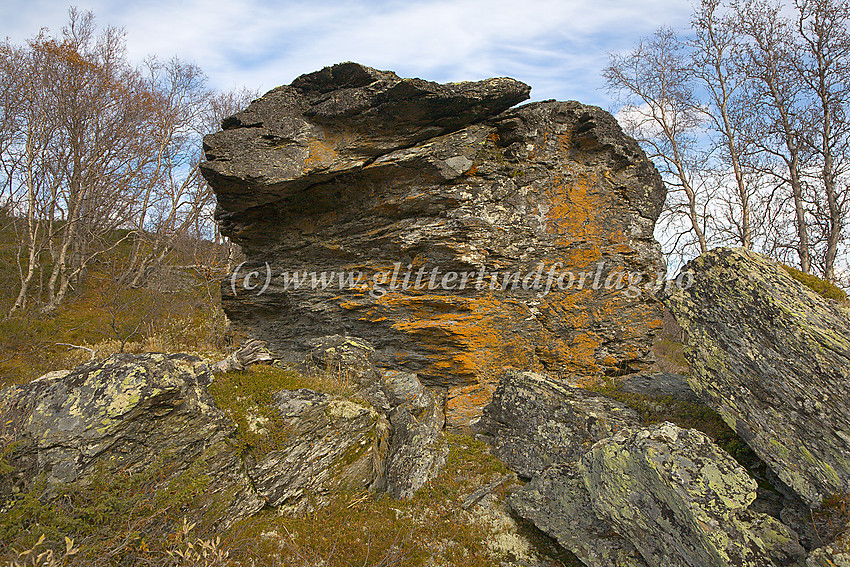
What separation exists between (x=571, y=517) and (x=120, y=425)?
4746mm

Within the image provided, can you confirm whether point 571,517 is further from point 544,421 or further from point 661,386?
point 661,386

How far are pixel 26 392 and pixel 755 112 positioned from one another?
76.4 ft

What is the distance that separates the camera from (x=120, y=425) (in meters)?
4.39

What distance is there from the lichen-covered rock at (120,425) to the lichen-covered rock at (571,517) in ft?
10.3

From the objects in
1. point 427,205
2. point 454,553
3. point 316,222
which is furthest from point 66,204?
point 454,553

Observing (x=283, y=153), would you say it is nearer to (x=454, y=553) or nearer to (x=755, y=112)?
(x=454, y=553)

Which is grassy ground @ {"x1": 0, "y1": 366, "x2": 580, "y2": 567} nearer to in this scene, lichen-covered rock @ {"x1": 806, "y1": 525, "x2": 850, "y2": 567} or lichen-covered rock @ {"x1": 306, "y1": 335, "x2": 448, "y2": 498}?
lichen-covered rock @ {"x1": 306, "y1": 335, "x2": 448, "y2": 498}

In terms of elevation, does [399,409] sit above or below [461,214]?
below

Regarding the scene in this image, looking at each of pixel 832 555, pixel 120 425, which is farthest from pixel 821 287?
pixel 120 425

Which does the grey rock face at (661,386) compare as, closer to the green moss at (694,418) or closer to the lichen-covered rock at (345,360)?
the green moss at (694,418)

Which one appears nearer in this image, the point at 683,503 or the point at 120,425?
the point at 683,503

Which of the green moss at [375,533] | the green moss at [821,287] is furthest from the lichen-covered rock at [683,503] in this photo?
the green moss at [821,287]

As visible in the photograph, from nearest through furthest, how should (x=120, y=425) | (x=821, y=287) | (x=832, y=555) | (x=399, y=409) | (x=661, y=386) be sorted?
(x=832, y=555) → (x=120, y=425) → (x=821, y=287) → (x=399, y=409) → (x=661, y=386)

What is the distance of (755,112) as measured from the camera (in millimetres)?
17953
